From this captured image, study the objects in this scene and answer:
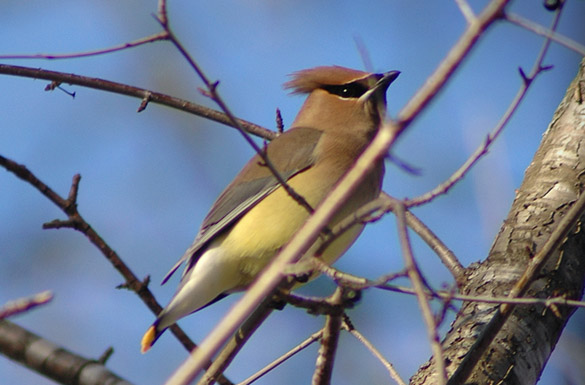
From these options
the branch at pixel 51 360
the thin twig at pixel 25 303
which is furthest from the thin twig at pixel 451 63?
the branch at pixel 51 360

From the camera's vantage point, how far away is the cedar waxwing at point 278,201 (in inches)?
149

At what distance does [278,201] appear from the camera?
3.90 meters

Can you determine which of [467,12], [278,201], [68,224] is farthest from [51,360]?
[467,12]

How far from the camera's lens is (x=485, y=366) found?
119 inches

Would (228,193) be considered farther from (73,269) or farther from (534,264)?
(73,269)

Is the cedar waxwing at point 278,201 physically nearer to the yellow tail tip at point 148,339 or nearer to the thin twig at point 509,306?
the yellow tail tip at point 148,339

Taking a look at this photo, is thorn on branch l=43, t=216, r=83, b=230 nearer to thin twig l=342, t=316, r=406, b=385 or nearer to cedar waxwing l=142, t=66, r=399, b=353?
cedar waxwing l=142, t=66, r=399, b=353

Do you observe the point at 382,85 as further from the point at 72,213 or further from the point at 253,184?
the point at 72,213

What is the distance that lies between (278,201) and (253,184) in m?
0.32

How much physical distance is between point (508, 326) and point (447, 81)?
1.84m

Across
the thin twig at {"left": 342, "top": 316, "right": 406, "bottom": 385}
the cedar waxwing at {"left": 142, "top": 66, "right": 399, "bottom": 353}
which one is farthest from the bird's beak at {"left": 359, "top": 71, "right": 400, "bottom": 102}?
the thin twig at {"left": 342, "top": 316, "right": 406, "bottom": 385}

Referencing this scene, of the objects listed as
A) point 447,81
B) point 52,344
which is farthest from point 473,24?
point 52,344

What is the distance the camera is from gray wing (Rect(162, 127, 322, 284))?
4023 millimetres

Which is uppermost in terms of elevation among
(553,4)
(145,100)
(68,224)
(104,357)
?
(145,100)
